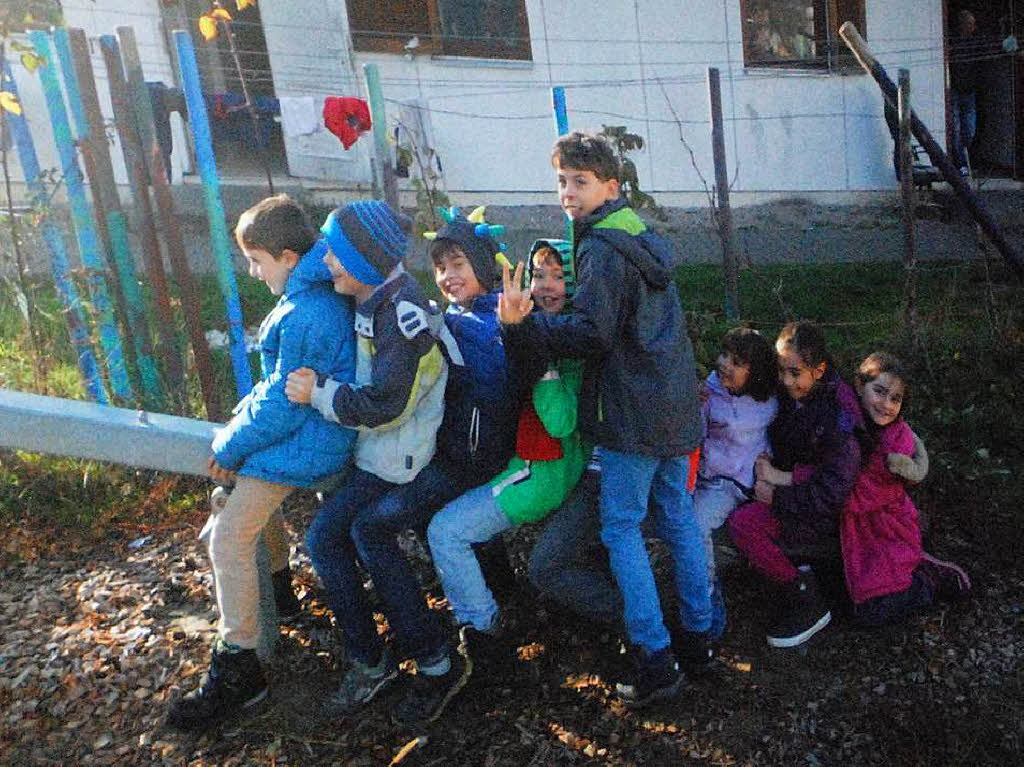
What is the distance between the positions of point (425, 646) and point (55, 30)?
317cm

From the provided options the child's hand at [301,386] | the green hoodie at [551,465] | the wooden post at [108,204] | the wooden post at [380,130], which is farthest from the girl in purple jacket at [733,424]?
the wooden post at [108,204]

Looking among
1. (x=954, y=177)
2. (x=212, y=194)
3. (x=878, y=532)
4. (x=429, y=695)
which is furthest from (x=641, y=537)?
(x=954, y=177)

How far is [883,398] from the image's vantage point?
349 cm

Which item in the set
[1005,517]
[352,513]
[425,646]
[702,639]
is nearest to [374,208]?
[352,513]

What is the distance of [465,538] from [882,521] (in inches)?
56.1

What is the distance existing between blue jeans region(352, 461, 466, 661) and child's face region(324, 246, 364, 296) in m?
0.58

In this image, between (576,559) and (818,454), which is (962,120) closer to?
(818,454)

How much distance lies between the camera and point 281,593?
365 cm

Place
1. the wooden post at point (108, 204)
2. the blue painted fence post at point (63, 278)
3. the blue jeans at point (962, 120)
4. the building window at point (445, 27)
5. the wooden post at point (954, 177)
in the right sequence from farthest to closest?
the blue jeans at point (962, 120)
the building window at point (445, 27)
the wooden post at point (954, 177)
the blue painted fence post at point (63, 278)
the wooden post at point (108, 204)

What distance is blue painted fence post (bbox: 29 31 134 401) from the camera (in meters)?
4.48

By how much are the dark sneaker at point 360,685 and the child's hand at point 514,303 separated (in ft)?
3.70

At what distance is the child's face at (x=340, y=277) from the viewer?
2.97m

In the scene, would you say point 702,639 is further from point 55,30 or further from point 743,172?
point 743,172

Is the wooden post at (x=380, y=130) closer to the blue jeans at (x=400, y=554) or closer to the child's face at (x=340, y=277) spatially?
the child's face at (x=340, y=277)
